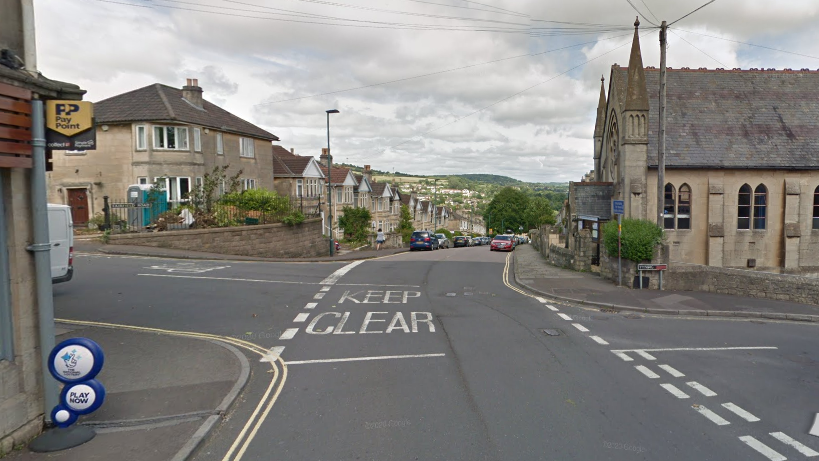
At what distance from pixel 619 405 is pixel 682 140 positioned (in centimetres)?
2368

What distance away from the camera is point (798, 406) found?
723 cm

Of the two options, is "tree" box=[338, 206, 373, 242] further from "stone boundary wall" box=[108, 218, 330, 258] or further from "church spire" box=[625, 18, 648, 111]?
"church spire" box=[625, 18, 648, 111]

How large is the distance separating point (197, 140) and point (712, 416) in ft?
105

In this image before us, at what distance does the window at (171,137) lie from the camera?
3070 cm

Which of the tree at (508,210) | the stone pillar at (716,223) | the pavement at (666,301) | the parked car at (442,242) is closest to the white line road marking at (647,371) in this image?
the pavement at (666,301)

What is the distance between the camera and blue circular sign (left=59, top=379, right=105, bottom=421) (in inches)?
225

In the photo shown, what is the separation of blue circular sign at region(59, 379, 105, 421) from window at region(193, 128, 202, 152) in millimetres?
28995

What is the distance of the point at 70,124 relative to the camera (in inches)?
241

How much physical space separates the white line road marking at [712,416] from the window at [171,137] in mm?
31161

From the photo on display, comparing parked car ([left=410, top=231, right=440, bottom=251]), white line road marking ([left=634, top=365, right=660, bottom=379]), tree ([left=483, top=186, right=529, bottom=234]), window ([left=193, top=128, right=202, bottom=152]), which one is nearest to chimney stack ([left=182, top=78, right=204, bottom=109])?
window ([left=193, top=128, right=202, bottom=152])

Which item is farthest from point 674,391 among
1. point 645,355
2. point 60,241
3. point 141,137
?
point 141,137

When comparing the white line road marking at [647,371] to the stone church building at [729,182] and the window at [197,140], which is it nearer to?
the stone church building at [729,182]

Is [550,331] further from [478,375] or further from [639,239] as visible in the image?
[639,239]

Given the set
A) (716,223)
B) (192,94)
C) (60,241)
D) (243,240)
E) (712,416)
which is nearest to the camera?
(712,416)
